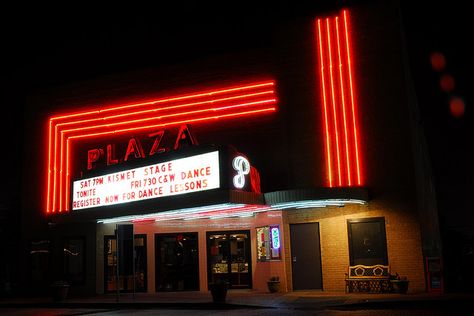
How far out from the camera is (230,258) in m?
21.7

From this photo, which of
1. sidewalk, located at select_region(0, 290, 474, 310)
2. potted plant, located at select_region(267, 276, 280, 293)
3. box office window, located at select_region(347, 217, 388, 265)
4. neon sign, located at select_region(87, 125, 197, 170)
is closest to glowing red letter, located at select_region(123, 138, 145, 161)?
neon sign, located at select_region(87, 125, 197, 170)

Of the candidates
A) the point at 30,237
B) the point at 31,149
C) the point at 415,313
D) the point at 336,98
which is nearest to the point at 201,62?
the point at 336,98

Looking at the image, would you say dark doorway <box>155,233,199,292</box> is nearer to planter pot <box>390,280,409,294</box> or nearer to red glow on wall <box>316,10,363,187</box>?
red glow on wall <box>316,10,363,187</box>

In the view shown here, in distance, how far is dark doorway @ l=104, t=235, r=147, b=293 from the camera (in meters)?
22.5

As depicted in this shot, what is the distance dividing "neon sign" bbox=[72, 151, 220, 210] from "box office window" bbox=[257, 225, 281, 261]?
471 cm

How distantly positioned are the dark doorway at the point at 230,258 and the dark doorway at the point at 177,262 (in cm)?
70

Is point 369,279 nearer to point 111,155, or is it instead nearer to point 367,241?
point 367,241

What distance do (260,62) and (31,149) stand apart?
12.1 meters

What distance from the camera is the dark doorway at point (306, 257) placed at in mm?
19109

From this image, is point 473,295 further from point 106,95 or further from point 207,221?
point 106,95

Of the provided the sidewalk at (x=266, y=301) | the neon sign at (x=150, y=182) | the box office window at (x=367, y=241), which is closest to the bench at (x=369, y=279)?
the box office window at (x=367, y=241)

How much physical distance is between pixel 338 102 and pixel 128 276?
37.8 feet

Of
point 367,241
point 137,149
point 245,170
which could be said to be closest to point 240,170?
point 245,170

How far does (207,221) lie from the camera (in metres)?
22.1
